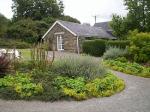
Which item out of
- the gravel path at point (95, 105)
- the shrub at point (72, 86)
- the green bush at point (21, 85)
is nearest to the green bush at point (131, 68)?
the gravel path at point (95, 105)

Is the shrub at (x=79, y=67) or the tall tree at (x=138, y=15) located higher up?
the tall tree at (x=138, y=15)

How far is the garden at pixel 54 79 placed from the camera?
34.6 ft

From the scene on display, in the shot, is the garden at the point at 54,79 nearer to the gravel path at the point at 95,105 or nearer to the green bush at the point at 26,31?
the gravel path at the point at 95,105

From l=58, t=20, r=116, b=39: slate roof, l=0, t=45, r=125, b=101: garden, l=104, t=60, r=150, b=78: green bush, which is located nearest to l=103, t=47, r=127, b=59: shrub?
l=104, t=60, r=150, b=78: green bush

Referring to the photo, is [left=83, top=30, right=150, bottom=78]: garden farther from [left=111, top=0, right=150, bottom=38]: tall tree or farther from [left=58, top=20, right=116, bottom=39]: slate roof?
[left=58, top=20, right=116, bottom=39]: slate roof

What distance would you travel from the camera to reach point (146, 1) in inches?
958

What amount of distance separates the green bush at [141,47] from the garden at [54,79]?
22.6 ft

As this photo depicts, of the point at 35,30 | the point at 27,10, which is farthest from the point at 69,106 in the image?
the point at 27,10

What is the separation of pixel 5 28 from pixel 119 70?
35281 millimetres

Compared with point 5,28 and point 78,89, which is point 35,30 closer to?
point 5,28

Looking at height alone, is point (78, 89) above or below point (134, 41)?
below

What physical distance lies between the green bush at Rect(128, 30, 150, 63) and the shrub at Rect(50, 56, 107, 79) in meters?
7.01

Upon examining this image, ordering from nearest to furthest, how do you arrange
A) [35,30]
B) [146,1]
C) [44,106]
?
[44,106], [146,1], [35,30]

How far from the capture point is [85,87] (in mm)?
11250
